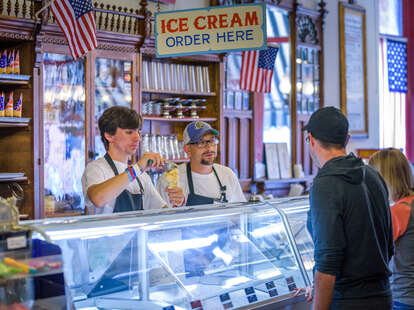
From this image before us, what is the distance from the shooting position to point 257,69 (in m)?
5.91

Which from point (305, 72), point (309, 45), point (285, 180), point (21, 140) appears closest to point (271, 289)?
point (21, 140)

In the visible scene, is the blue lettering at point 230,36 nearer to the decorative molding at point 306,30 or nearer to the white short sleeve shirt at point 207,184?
the white short sleeve shirt at point 207,184

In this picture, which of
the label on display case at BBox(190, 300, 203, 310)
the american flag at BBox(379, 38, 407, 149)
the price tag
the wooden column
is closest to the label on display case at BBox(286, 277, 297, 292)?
the label on display case at BBox(190, 300, 203, 310)

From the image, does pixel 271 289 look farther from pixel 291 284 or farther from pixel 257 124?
pixel 257 124

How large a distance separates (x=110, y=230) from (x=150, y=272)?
274mm

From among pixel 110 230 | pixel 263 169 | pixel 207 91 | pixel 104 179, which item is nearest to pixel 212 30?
pixel 104 179

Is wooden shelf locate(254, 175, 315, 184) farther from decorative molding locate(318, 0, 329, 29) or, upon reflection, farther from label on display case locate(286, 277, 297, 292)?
label on display case locate(286, 277, 297, 292)

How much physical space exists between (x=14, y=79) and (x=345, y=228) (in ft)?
11.4

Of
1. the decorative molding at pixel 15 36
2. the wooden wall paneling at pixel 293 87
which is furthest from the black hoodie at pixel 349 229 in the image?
the wooden wall paneling at pixel 293 87

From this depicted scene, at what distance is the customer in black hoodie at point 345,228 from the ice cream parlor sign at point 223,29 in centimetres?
168

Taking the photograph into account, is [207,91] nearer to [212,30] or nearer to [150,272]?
[212,30]

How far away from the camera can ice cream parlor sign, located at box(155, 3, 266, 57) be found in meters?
3.59

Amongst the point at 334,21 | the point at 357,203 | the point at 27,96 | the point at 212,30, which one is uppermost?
the point at 334,21

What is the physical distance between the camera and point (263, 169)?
6953 mm
